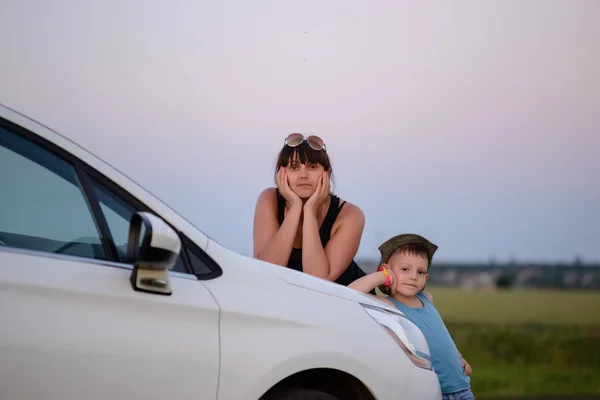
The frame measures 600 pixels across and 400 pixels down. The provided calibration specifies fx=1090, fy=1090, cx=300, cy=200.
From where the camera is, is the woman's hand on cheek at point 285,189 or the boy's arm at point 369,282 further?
the woman's hand on cheek at point 285,189

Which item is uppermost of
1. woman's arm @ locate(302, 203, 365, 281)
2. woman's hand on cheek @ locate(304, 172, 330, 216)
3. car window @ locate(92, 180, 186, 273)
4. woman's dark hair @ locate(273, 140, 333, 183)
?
woman's dark hair @ locate(273, 140, 333, 183)

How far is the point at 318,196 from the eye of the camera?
5.93m

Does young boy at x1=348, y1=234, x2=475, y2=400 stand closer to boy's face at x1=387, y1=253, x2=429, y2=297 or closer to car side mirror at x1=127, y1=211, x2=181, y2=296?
boy's face at x1=387, y1=253, x2=429, y2=297

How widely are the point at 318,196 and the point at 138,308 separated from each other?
9.08 ft

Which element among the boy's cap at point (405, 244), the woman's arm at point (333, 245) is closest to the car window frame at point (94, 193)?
the boy's cap at point (405, 244)

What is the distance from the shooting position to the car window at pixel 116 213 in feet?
11.0

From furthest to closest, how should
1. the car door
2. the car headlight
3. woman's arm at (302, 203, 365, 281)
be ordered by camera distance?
1. woman's arm at (302, 203, 365, 281)
2. the car headlight
3. the car door

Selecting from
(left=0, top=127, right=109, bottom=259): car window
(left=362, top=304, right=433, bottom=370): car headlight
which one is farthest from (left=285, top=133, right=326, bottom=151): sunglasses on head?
(left=0, top=127, right=109, bottom=259): car window

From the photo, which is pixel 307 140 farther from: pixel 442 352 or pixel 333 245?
pixel 442 352

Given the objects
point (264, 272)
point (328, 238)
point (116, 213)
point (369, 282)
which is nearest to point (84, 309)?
point (116, 213)

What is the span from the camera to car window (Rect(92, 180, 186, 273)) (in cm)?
335

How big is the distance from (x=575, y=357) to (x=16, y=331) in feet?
97.3

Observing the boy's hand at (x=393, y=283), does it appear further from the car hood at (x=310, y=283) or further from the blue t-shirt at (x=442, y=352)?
the car hood at (x=310, y=283)

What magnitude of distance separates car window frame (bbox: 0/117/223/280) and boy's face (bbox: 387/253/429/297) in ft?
6.49
